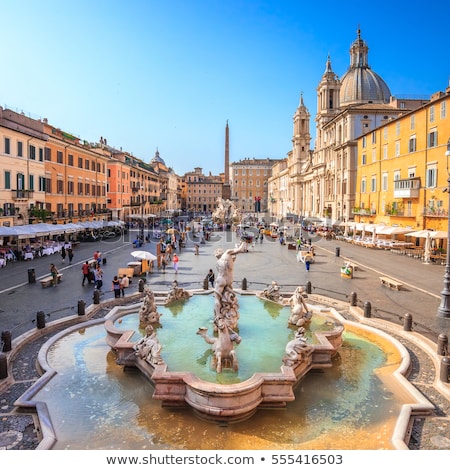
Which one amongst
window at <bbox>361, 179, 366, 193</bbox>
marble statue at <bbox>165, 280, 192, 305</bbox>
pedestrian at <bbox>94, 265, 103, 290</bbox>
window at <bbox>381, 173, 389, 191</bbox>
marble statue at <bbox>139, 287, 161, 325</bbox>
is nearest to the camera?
marble statue at <bbox>139, 287, 161, 325</bbox>

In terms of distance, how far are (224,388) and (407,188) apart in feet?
106

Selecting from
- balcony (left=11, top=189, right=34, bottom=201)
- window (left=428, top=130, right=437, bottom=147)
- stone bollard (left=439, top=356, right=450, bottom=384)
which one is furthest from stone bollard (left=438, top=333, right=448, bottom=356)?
balcony (left=11, top=189, right=34, bottom=201)

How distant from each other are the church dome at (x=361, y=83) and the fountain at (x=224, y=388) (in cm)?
6374

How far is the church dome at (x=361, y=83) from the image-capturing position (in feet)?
223

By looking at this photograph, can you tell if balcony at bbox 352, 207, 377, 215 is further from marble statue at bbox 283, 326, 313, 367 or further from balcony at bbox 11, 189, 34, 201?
marble statue at bbox 283, 326, 313, 367

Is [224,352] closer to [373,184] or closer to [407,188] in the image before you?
[407,188]

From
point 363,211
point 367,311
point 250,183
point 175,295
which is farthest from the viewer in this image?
point 250,183

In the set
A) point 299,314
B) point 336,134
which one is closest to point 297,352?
point 299,314

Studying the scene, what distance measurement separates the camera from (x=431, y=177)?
33.0 meters

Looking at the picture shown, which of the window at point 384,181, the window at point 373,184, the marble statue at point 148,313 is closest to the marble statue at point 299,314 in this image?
the marble statue at point 148,313

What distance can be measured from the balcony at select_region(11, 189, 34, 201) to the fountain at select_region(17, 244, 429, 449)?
2270 cm

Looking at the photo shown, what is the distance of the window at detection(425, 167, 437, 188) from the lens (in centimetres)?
3247

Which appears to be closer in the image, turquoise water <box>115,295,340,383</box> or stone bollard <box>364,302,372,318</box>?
turquoise water <box>115,295,340,383</box>

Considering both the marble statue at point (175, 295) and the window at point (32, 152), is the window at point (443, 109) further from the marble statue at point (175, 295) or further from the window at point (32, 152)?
the window at point (32, 152)
